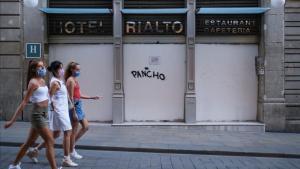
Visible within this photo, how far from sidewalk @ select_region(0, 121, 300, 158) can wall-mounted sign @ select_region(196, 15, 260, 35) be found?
3177 millimetres

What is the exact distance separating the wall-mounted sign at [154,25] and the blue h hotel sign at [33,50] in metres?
2.71

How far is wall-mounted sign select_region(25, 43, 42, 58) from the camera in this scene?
15.9 metres

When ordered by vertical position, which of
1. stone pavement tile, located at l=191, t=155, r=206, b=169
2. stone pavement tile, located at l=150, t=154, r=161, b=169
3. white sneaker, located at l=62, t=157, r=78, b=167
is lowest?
stone pavement tile, located at l=191, t=155, r=206, b=169

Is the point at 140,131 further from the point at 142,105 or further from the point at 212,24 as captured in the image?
the point at 212,24

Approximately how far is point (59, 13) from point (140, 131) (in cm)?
448

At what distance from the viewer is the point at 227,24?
54.2 feet

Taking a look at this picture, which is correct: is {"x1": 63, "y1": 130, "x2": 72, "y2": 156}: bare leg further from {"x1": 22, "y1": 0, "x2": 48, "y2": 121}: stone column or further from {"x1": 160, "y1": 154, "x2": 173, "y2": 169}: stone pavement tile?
{"x1": 22, "y1": 0, "x2": 48, "y2": 121}: stone column

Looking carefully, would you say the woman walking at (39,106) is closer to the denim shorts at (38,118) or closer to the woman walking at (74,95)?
the denim shorts at (38,118)

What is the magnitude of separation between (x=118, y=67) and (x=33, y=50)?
262cm

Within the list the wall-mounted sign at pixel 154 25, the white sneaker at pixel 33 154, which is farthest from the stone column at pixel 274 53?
the white sneaker at pixel 33 154

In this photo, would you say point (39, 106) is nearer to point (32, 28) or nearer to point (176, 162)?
point (176, 162)

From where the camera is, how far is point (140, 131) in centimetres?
1535

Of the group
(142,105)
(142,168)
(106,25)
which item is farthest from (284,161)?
(106,25)

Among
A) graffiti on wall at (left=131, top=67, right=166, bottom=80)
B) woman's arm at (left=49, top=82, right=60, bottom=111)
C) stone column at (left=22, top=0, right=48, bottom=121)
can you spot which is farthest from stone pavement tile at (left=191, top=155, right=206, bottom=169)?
stone column at (left=22, top=0, right=48, bottom=121)
